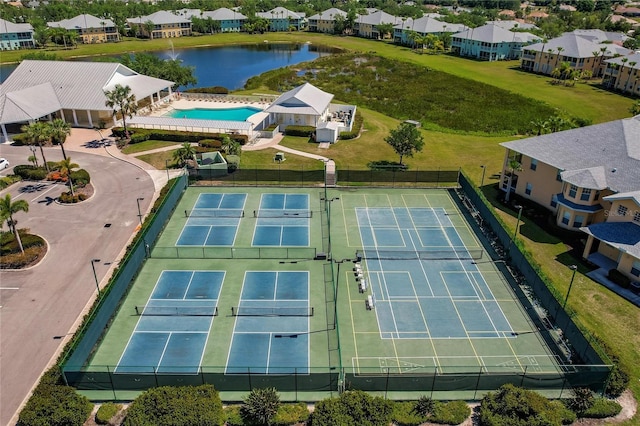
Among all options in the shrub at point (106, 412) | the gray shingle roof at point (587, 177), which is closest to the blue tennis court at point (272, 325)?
the shrub at point (106, 412)

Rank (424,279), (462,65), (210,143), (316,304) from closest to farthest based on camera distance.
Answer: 1. (316,304)
2. (424,279)
3. (210,143)
4. (462,65)

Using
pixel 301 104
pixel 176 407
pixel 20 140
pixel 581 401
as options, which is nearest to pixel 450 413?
pixel 581 401

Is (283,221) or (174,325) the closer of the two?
(174,325)

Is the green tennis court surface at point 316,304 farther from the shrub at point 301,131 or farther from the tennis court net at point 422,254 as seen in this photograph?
the shrub at point 301,131

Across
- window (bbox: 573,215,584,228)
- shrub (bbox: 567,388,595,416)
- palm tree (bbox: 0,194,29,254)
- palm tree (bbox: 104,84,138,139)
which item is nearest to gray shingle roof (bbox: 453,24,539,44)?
window (bbox: 573,215,584,228)

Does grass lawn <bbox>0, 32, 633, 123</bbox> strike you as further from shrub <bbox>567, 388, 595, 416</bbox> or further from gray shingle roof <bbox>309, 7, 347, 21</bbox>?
shrub <bbox>567, 388, 595, 416</bbox>

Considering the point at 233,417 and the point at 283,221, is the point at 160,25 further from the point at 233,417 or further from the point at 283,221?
the point at 233,417
